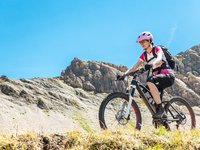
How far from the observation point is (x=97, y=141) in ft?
26.5

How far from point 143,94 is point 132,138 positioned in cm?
511

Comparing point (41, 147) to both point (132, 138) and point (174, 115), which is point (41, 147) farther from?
point (174, 115)

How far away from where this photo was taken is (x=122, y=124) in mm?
12430

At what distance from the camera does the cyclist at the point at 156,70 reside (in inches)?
531

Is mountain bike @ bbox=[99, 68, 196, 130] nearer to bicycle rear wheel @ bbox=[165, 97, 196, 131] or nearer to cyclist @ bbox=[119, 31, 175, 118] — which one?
bicycle rear wheel @ bbox=[165, 97, 196, 131]

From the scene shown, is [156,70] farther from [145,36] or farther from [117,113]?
[117,113]

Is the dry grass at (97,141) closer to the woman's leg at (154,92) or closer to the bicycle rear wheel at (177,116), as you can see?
the woman's leg at (154,92)

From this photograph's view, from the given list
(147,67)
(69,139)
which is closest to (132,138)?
(69,139)

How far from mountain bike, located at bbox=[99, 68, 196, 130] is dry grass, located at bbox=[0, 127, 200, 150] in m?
2.59

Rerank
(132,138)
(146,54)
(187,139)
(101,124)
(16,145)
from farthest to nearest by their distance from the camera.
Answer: (146,54)
(101,124)
(187,139)
(132,138)
(16,145)

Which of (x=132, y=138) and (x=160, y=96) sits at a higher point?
(x=160, y=96)

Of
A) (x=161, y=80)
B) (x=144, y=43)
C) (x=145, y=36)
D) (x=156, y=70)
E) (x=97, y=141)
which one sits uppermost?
(x=145, y=36)

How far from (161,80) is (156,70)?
1.64ft

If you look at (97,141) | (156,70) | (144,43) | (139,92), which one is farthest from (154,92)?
(97,141)
